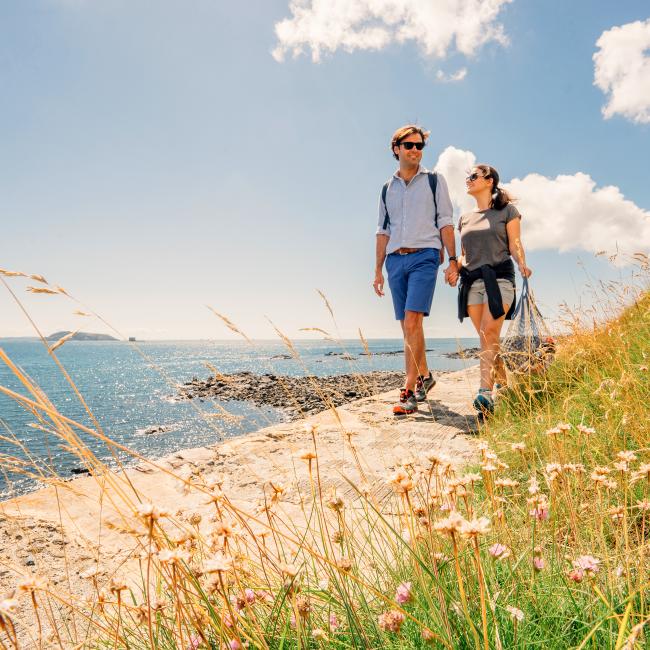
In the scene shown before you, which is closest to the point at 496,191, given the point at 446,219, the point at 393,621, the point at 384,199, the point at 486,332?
the point at 446,219

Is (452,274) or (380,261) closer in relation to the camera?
(452,274)

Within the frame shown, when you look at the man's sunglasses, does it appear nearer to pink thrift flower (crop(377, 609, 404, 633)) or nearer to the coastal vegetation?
the coastal vegetation

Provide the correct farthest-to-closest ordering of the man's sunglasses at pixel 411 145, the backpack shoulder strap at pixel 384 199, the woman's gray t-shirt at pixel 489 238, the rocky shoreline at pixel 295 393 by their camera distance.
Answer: the rocky shoreline at pixel 295 393
the backpack shoulder strap at pixel 384 199
the man's sunglasses at pixel 411 145
the woman's gray t-shirt at pixel 489 238

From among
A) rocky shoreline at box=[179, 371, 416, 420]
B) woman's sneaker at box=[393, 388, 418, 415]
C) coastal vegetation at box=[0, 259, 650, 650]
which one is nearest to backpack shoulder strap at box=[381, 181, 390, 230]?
woman's sneaker at box=[393, 388, 418, 415]

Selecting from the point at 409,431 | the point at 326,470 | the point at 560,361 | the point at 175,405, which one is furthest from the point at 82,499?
the point at 175,405

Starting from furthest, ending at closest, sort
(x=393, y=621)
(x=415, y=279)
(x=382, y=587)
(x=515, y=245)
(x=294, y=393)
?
(x=294, y=393) < (x=415, y=279) < (x=515, y=245) < (x=382, y=587) < (x=393, y=621)

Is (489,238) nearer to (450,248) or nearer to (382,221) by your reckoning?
(450,248)

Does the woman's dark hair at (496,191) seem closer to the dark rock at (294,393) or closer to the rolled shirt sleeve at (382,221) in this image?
the rolled shirt sleeve at (382,221)

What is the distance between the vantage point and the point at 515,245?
4105 millimetres

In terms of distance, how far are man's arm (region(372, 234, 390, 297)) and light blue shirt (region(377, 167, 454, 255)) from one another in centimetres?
25

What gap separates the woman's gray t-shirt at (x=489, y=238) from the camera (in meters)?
4.29

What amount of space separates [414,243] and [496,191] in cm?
102

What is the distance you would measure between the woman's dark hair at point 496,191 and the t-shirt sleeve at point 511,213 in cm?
7

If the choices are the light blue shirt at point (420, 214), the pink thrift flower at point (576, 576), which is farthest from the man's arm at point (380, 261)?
the pink thrift flower at point (576, 576)
